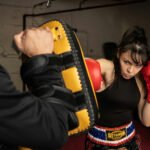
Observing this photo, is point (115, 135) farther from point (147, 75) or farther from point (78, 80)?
point (78, 80)

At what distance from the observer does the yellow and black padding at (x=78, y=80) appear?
28.8 inches

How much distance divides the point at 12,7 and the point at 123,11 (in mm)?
1865

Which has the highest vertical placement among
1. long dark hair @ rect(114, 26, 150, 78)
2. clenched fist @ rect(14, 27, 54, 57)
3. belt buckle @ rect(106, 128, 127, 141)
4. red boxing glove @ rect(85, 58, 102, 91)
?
clenched fist @ rect(14, 27, 54, 57)

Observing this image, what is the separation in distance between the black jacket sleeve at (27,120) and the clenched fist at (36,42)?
13 cm

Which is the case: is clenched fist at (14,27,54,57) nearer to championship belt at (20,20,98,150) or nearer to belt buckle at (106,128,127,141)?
championship belt at (20,20,98,150)

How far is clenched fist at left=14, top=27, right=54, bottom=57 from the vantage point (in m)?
0.65

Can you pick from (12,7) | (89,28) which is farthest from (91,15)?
(12,7)

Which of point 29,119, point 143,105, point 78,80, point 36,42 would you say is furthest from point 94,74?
point 143,105

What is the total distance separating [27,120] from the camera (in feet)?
1.73

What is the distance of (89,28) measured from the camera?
434 centimetres

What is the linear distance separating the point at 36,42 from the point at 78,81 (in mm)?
174

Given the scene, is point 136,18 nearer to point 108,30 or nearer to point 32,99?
point 108,30

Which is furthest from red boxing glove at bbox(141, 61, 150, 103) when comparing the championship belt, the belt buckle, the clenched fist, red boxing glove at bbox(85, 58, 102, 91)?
the clenched fist

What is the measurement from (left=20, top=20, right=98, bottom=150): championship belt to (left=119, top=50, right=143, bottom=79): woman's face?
605 millimetres
